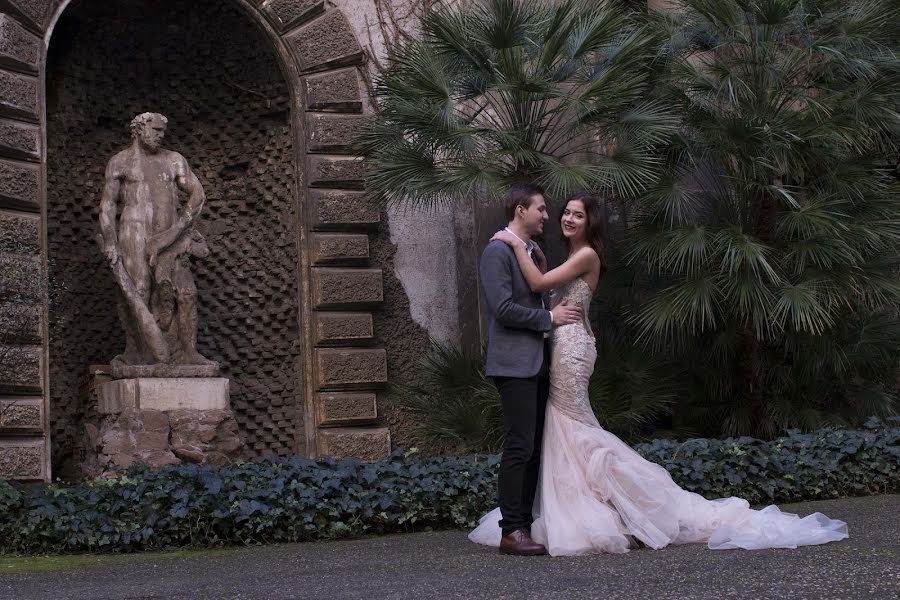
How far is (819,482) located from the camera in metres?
7.43

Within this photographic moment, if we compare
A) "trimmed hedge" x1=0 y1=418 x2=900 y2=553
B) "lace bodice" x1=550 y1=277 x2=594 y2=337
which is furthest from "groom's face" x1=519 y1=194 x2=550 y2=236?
"trimmed hedge" x1=0 y1=418 x2=900 y2=553

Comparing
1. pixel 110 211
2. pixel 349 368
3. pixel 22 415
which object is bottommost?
pixel 22 415

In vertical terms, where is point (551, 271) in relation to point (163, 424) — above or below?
above

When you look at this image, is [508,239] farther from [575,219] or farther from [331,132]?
[331,132]

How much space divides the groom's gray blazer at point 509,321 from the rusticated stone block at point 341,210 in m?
3.98

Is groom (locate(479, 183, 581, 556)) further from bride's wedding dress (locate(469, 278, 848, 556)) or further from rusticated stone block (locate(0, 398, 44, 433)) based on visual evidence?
rusticated stone block (locate(0, 398, 44, 433))

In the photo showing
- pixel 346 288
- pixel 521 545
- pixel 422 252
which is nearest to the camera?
pixel 521 545

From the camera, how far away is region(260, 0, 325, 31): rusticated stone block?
9195 millimetres

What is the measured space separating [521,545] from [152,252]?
4299mm

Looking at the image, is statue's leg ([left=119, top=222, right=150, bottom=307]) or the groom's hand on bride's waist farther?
statue's leg ([left=119, top=222, right=150, bottom=307])

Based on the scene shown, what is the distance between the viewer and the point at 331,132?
9.25 m

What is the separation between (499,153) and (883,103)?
285 cm

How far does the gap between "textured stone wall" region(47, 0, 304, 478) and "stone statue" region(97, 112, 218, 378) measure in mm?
781

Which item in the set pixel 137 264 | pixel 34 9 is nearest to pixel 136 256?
pixel 137 264
